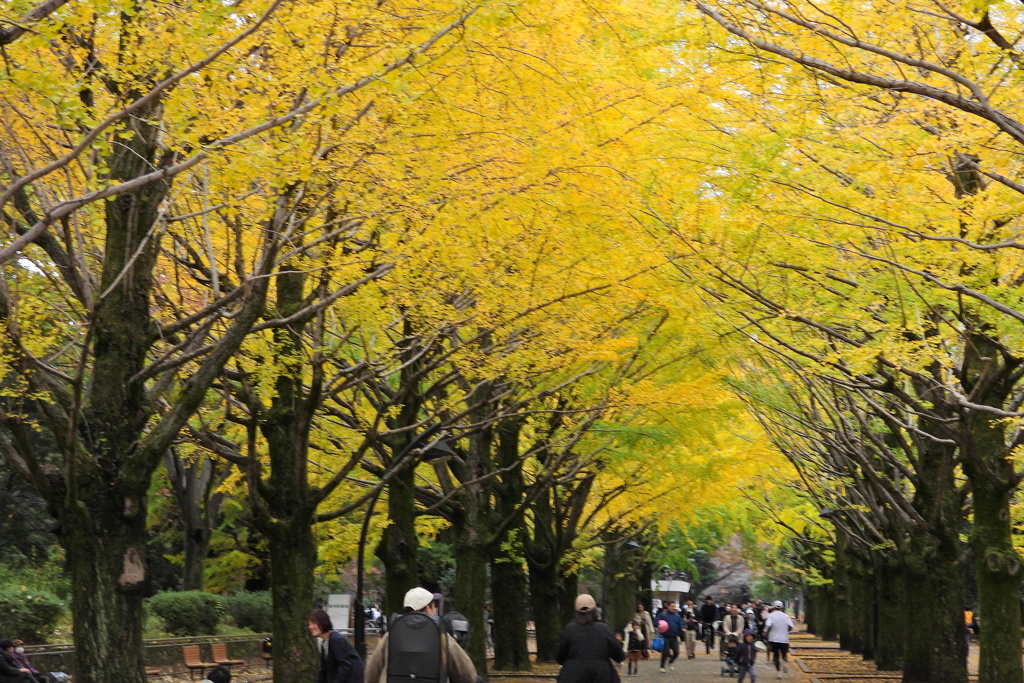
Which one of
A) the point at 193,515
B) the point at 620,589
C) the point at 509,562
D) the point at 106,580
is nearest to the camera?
the point at 106,580

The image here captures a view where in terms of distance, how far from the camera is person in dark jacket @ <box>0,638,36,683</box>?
1513cm

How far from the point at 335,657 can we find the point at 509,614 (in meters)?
16.9

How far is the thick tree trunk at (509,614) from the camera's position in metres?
24.7

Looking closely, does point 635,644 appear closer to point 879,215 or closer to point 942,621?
point 942,621

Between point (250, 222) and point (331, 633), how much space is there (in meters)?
5.26

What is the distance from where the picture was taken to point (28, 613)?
21484 millimetres

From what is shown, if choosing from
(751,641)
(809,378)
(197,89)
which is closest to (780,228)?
(809,378)

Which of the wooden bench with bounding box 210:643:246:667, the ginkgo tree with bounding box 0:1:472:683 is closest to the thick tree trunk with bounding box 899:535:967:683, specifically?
the ginkgo tree with bounding box 0:1:472:683

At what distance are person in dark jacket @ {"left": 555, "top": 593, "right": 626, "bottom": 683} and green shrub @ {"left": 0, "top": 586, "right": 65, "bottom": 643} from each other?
43.7 ft

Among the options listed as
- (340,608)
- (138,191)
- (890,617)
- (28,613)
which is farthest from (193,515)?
(138,191)

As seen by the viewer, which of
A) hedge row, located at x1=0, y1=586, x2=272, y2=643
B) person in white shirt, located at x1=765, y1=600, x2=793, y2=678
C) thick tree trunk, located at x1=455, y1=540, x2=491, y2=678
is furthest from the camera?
person in white shirt, located at x1=765, y1=600, x2=793, y2=678

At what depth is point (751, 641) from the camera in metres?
25.2

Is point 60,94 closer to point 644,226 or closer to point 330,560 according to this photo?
point 644,226

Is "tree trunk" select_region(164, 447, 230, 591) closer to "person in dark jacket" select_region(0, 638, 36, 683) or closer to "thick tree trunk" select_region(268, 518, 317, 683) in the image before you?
"person in dark jacket" select_region(0, 638, 36, 683)
